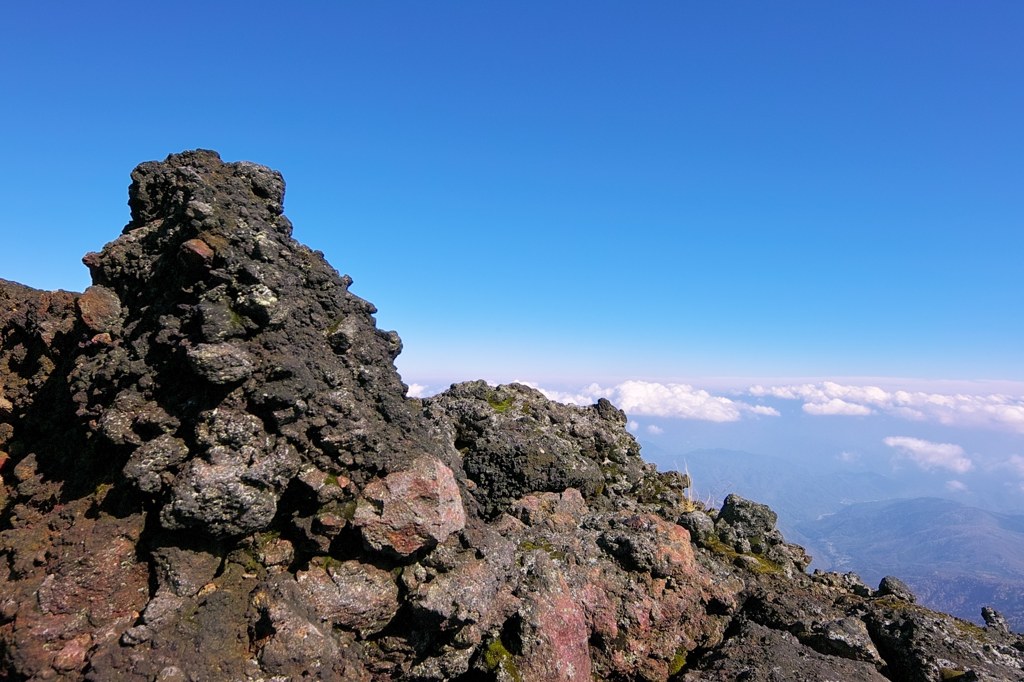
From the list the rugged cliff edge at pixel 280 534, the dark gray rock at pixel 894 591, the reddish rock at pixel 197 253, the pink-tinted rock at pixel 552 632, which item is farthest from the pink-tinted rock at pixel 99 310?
the dark gray rock at pixel 894 591

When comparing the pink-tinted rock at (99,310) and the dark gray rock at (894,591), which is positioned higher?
the pink-tinted rock at (99,310)

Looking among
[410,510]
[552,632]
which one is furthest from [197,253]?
[552,632]

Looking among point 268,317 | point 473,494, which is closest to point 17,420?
point 268,317

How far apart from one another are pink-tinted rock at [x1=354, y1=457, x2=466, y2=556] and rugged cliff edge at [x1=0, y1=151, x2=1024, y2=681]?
38 millimetres

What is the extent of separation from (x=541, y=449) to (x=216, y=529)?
26.3 feet

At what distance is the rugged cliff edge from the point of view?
→ 24.7ft

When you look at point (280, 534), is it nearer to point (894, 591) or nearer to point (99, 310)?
point (99, 310)

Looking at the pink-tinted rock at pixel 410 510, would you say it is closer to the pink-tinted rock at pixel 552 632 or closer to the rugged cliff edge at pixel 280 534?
the rugged cliff edge at pixel 280 534

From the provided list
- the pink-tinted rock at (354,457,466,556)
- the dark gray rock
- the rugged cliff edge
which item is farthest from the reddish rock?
the dark gray rock

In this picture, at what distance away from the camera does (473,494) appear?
12453mm

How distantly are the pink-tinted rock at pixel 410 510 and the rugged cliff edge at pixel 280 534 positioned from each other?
38 millimetres

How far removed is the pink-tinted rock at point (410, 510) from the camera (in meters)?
8.62

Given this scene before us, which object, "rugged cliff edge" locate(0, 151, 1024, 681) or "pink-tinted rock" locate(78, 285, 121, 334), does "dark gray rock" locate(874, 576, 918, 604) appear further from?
"pink-tinted rock" locate(78, 285, 121, 334)

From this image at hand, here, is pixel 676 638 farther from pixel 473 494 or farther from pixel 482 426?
pixel 482 426
